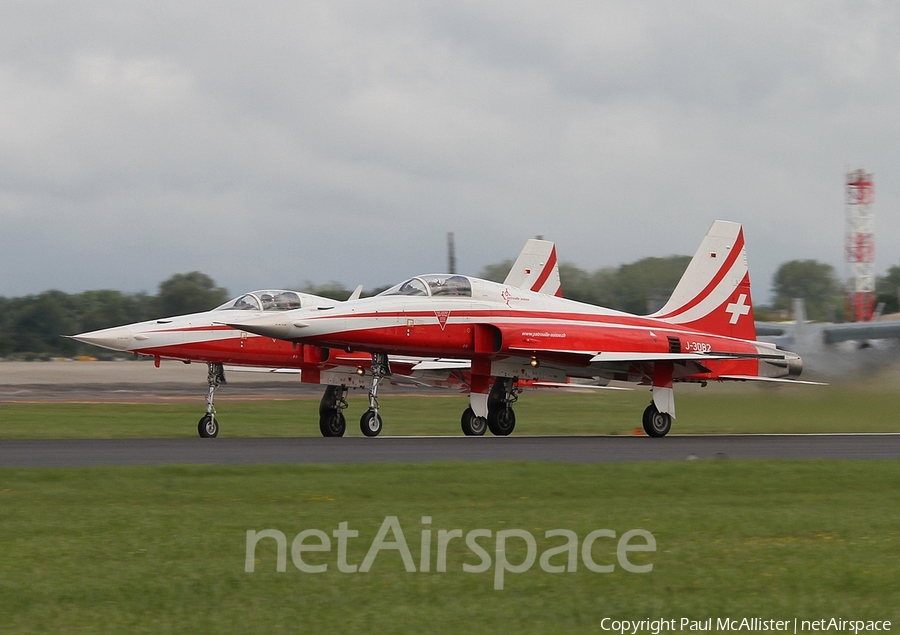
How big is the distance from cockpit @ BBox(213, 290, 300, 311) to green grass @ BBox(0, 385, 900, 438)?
2655 mm

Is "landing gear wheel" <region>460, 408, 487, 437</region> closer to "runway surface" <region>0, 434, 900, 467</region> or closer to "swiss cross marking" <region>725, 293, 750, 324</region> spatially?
"runway surface" <region>0, 434, 900, 467</region>

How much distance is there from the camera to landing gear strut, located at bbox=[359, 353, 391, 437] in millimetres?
20578

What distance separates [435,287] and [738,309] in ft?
23.4

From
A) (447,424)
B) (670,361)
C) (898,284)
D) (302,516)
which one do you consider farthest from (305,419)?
(898,284)

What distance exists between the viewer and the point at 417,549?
7883mm

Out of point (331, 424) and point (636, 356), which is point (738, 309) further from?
point (331, 424)

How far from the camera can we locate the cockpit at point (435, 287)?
20.5 m

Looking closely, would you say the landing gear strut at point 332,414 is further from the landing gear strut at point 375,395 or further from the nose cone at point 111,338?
the nose cone at point 111,338

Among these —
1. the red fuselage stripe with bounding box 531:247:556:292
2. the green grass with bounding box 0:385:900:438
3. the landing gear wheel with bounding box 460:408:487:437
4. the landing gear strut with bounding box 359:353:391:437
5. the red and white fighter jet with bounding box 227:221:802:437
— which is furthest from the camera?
the red fuselage stripe with bounding box 531:247:556:292

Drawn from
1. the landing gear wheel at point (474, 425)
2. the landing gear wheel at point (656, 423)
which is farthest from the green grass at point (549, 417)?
the landing gear wheel at point (474, 425)

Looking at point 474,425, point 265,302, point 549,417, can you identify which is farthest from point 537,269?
point 265,302

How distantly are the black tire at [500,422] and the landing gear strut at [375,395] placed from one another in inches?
95.7
